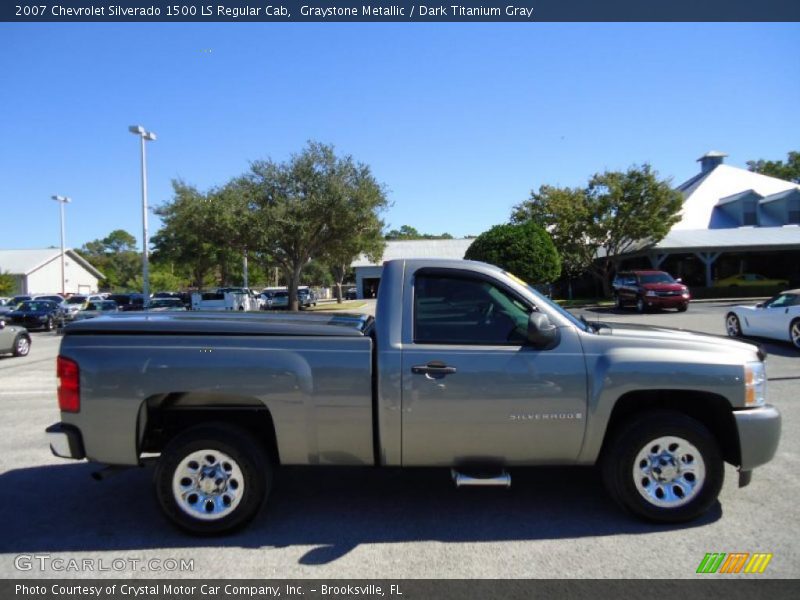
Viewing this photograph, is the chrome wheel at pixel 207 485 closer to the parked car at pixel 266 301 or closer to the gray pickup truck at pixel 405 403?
A: the gray pickup truck at pixel 405 403

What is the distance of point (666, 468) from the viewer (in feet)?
12.9

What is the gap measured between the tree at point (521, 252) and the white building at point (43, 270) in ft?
162

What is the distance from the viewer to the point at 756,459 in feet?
12.9

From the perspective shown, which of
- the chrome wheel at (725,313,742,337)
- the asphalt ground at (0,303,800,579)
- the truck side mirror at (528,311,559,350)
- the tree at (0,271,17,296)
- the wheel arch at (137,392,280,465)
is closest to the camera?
the asphalt ground at (0,303,800,579)

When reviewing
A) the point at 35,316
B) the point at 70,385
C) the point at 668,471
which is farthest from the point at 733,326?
the point at 35,316

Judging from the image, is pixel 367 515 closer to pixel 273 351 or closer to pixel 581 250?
pixel 273 351

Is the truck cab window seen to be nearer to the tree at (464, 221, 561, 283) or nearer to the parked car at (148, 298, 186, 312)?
the tree at (464, 221, 561, 283)

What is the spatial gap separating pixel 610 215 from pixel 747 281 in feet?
32.6

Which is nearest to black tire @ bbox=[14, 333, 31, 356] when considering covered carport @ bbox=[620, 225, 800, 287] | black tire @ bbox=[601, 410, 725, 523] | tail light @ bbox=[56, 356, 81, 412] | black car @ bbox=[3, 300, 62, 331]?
black car @ bbox=[3, 300, 62, 331]

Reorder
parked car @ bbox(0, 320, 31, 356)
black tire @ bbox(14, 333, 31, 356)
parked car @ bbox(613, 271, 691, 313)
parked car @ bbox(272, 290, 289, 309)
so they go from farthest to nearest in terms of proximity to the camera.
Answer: parked car @ bbox(272, 290, 289, 309) → parked car @ bbox(613, 271, 691, 313) → black tire @ bbox(14, 333, 31, 356) → parked car @ bbox(0, 320, 31, 356)

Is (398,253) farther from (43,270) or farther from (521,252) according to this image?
(43,270)

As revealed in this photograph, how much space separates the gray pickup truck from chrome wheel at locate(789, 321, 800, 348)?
32.4 feet

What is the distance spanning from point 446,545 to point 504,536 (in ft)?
1.42

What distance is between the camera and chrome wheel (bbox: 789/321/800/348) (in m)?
11.9
